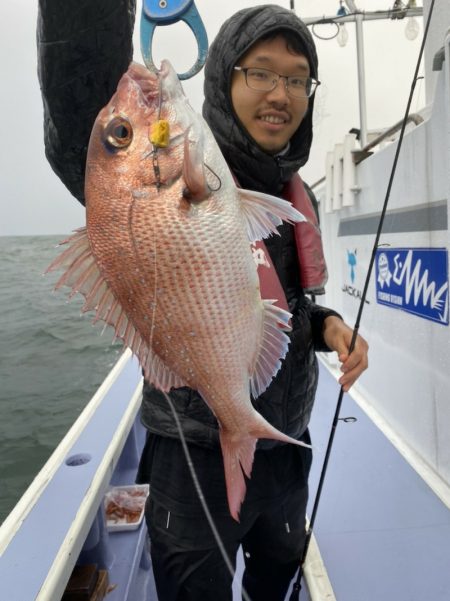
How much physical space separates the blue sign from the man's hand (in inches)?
44.7

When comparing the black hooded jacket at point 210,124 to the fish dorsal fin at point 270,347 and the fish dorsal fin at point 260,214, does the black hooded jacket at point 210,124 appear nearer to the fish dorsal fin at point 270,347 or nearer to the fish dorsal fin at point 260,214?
the fish dorsal fin at point 270,347

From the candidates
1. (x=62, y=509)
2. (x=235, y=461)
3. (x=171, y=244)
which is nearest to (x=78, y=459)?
(x=62, y=509)

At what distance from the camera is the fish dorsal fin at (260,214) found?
1019mm

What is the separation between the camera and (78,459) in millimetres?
2240

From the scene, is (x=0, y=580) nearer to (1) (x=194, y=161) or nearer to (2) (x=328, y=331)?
(2) (x=328, y=331)

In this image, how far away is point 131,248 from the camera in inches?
37.2

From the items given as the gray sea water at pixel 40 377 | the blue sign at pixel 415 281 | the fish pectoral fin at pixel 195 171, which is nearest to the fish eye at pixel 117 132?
the fish pectoral fin at pixel 195 171

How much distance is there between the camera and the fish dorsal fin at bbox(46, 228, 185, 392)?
3.31ft

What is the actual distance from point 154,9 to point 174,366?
787 millimetres

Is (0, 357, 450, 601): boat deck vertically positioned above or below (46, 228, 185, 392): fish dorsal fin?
below

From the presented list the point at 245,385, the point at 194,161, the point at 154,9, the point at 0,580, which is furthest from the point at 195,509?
the point at 154,9

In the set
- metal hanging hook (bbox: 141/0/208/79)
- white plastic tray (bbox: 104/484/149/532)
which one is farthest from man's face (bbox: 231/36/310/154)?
white plastic tray (bbox: 104/484/149/532)

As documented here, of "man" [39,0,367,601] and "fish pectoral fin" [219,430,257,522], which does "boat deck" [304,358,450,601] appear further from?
"fish pectoral fin" [219,430,257,522]

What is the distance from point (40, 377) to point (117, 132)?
9791 mm
